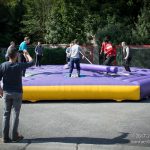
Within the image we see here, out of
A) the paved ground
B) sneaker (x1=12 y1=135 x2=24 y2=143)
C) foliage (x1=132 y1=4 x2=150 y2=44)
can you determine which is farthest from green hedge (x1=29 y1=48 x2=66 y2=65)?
sneaker (x1=12 y1=135 x2=24 y2=143)

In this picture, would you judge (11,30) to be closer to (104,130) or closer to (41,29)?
(41,29)

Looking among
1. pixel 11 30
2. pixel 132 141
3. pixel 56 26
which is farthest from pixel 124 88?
pixel 11 30

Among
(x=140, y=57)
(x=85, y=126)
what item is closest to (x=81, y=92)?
(x=85, y=126)

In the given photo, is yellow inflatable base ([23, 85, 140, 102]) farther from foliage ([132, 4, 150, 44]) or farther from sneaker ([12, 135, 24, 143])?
foliage ([132, 4, 150, 44])

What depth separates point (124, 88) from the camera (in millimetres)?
13602

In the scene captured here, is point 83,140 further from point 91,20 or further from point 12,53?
point 91,20

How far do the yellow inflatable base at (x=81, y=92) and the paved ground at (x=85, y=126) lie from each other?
220mm

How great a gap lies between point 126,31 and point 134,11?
15.5 ft

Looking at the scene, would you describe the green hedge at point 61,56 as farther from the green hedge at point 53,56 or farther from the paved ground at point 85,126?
the paved ground at point 85,126

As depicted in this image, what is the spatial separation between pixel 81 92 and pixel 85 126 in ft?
11.5

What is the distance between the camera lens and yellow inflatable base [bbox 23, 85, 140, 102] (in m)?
13.5

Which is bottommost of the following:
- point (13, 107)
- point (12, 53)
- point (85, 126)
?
point (85, 126)

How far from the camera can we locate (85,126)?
397 inches

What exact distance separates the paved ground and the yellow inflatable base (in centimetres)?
22
